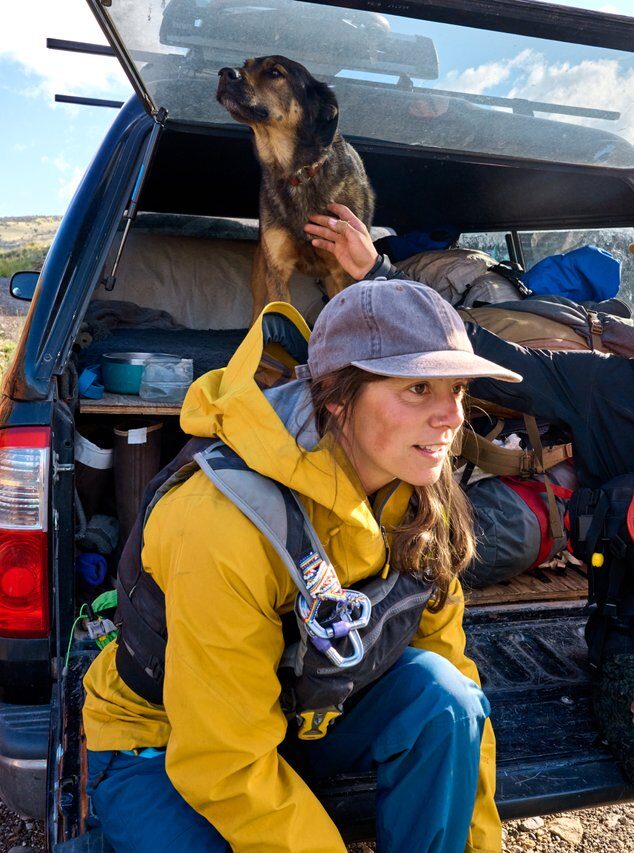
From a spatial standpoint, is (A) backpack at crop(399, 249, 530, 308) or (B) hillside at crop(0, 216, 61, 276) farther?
(B) hillside at crop(0, 216, 61, 276)

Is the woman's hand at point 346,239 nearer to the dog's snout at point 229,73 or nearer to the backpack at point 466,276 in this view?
the backpack at point 466,276

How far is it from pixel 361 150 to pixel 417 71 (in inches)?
46.1

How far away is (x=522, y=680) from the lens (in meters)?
2.31

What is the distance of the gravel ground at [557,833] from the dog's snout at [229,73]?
2866 mm

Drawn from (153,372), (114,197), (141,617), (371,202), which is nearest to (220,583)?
(141,617)

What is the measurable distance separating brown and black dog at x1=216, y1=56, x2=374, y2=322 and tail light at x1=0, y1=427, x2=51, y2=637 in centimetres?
163

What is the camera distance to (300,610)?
1.42 metres

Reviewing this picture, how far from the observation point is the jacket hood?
56.2 inches

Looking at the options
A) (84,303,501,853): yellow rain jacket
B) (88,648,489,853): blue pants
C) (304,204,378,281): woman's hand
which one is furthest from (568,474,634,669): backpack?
(304,204,378,281): woman's hand

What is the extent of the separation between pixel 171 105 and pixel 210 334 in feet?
6.88

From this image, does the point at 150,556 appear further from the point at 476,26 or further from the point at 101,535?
the point at 476,26

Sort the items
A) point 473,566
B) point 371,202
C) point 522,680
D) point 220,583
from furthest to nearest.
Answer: point 371,202, point 473,566, point 522,680, point 220,583

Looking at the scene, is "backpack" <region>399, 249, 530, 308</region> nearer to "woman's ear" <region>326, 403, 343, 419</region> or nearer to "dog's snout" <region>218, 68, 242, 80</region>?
"dog's snout" <region>218, 68, 242, 80</region>

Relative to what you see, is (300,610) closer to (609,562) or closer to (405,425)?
(405,425)
